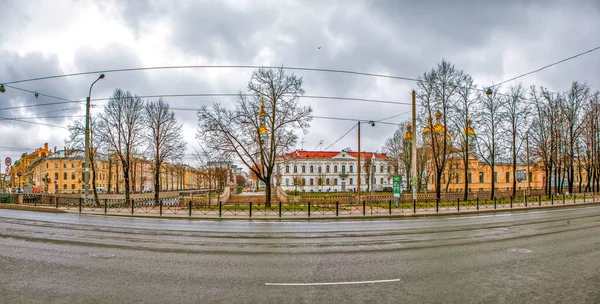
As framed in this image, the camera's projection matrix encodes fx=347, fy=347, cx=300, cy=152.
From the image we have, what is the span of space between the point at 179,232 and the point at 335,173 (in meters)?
77.6

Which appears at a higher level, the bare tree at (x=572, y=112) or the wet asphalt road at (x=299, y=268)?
the bare tree at (x=572, y=112)

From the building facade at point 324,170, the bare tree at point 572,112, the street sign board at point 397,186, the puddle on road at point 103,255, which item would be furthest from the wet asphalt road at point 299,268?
the building facade at point 324,170

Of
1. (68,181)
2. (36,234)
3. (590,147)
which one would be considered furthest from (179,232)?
(68,181)

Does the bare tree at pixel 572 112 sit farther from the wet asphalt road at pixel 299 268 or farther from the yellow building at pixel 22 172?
the yellow building at pixel 22 172

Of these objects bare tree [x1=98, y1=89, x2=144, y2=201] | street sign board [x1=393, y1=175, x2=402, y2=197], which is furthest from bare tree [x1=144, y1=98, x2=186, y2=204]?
street sign board [x1=393, y1=175, x2=402, y2=197]

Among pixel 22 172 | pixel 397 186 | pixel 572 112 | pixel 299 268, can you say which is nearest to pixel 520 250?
pixel 299 268

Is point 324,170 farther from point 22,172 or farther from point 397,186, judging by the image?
point 22,172

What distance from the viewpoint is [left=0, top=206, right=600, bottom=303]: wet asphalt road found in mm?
5840

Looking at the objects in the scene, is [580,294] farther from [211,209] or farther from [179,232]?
[211,209]

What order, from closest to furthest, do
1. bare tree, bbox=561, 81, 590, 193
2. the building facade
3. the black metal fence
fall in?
1. the black metal fence
2. bare tree, bbox=561, 81, 590, 193
3. the building facade

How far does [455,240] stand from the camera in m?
11.8

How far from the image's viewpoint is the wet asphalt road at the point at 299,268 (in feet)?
19.2

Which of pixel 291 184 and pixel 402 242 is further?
pixel 291 184

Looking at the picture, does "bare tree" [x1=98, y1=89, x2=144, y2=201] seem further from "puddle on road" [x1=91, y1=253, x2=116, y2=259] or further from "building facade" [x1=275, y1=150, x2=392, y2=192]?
"building facade" [x1=275, y1=150, x2=392, y2=192]
